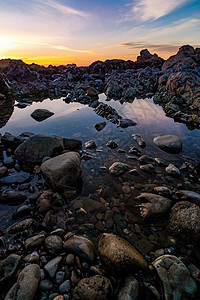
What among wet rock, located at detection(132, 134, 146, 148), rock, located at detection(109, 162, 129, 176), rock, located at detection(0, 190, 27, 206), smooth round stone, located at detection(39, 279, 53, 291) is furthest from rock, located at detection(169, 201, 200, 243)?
wet rock, located at detection(132, 134, 146, 148)

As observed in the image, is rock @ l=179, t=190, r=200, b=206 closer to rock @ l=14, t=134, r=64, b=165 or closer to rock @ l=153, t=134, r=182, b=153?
rock @ l=153, t=134, r=182, b=153

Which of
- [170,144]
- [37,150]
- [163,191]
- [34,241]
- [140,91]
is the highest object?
[140,91]

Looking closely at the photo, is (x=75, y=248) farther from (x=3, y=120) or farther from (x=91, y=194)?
(x=3, y=120)

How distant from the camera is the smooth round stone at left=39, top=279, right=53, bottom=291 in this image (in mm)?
1965

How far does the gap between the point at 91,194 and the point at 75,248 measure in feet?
4.75

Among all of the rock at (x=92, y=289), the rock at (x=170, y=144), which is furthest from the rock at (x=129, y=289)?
the rock at (x=170, y=144)

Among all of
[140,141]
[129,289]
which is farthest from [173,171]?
[129,289]

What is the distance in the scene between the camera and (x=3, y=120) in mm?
10477

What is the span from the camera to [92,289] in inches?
72.6

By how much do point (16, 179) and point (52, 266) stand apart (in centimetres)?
273

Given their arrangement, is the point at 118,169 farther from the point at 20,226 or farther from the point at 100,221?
the point at 20,226

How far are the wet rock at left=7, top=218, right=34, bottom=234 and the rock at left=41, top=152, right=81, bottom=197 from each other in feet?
3.01

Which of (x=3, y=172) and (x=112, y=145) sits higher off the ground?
(x=112, y=145)

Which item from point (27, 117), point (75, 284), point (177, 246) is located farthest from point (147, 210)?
point (27, 117)
